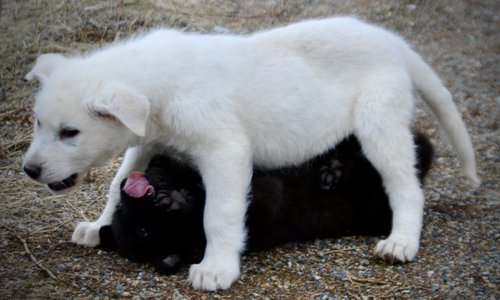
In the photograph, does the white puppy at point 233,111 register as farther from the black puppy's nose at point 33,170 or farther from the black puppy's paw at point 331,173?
the black puppy's paw at point 331,173

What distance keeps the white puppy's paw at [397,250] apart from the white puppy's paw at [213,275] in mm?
938

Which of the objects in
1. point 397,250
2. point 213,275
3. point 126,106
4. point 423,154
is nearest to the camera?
point 126,106

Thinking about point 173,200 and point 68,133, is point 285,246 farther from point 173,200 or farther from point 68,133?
point 68,133

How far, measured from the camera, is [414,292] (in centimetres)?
421

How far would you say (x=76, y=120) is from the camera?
4105 mm

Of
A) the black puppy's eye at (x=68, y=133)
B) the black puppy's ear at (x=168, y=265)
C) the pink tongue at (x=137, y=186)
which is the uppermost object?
the black puppy's eye at (x=68, y=133)

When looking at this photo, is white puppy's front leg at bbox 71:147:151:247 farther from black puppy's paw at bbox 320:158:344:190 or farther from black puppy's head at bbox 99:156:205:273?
black puppy's paw at bbox 320:158:344:190

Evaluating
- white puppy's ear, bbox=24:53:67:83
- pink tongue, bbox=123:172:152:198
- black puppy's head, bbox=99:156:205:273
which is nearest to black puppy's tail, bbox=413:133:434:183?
black puppy's head, bbox=99:156:205:273

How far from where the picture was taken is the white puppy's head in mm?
4055

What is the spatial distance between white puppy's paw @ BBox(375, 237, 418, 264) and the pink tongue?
58.8 inches

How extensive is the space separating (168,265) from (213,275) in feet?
1.11

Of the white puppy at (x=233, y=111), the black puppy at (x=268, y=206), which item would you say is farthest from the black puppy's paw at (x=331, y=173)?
the white puppy at (x=233, y=111)

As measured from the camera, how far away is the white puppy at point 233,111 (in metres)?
4.17

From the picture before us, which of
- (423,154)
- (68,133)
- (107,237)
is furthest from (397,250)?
(68,133)
